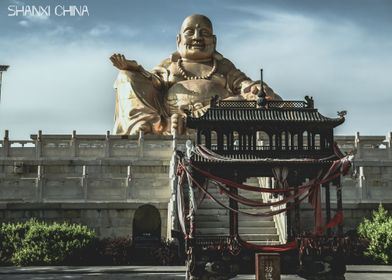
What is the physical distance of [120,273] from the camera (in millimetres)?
15156

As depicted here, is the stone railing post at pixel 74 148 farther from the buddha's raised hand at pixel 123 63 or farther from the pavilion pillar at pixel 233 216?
the pavilion pillar at pixel 233 216

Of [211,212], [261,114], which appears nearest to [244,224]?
[211,212]

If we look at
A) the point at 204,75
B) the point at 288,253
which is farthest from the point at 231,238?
the point at 204,75

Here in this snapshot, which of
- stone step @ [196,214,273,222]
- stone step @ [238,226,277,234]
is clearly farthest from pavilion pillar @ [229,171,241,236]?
stone step @ [196,214,273,222]

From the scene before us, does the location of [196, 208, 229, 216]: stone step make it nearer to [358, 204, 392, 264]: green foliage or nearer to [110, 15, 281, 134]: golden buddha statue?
[358, 204, 392, 264]: green foliage

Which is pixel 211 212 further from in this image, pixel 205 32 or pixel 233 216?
pixel 205 32

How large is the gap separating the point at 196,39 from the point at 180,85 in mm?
→ 3107

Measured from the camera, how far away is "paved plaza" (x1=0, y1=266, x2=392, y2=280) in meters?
14.2

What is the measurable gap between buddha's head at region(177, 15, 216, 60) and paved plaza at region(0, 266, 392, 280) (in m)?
15.7

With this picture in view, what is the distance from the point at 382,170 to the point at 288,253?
11563 millimetres

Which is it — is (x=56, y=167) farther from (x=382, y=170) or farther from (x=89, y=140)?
(x=382, y=170)

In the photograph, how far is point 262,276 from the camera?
11055 mm

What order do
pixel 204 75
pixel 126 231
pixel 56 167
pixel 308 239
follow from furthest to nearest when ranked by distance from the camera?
pixel 204 75 → pixel 56 167 → pixel 126 231 → pixel 308 239

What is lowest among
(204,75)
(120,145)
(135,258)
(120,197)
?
(135,258)
